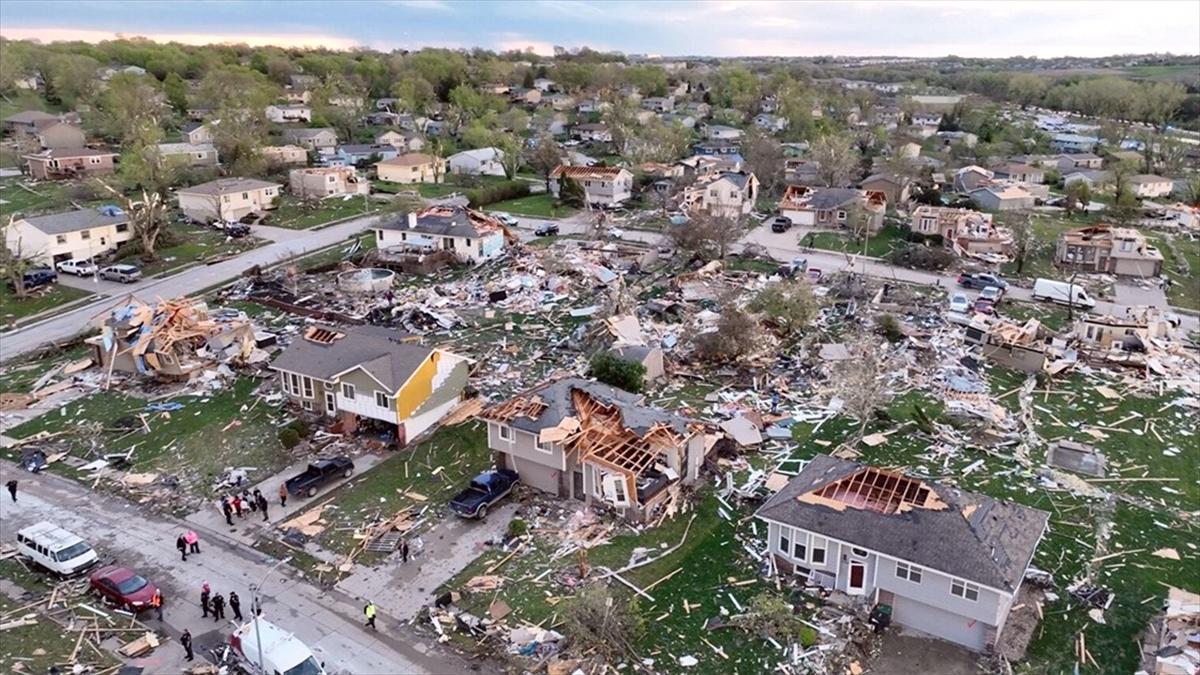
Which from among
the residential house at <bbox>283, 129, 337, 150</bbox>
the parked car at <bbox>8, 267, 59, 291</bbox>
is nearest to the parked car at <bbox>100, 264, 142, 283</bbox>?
the parked car at <bbox>8, 267, 59, 291</bbox>

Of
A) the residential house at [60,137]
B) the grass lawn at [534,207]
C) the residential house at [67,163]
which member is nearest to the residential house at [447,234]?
the grass lawn at [534,207]

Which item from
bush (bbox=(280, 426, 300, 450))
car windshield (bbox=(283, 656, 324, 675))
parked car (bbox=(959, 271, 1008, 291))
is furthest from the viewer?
parked car (bbox=(959, 271, 1008, 291))

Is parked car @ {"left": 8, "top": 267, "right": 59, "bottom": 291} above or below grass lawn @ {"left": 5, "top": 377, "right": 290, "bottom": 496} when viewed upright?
above

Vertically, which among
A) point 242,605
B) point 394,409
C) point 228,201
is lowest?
point 242,605

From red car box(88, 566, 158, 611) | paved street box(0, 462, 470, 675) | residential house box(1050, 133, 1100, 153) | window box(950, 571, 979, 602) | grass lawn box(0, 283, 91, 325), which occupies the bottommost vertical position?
paved street box(0, 462, 470, 675)

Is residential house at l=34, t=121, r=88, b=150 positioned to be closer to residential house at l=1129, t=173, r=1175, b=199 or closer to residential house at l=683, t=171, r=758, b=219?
residential house at l=683, t=171, r=758, b=219

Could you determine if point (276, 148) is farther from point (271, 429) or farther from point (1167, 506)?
point (1167, 506)

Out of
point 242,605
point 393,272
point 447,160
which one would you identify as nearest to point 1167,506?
point 242,605
